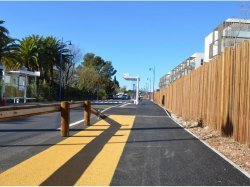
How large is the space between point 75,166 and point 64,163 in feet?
1.31

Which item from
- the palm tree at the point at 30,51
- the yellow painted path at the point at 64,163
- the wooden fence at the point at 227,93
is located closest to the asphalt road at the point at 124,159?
the yellow painted path at the point at 64,163

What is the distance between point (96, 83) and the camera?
99188mm

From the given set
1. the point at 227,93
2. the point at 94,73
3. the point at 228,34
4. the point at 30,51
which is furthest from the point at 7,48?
the point at 94,73

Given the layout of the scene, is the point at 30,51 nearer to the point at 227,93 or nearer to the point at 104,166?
the point at 227,93

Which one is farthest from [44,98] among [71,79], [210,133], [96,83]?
[210,133]

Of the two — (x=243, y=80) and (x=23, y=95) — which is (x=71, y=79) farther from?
(x=243, y=80)

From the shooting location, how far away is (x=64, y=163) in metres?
8.40

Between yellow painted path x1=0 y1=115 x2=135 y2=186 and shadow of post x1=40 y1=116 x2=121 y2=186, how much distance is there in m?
0.07

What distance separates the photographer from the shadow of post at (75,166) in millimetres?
6781

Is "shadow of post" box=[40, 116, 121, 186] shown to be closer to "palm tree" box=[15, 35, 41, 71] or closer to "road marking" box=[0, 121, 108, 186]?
"road marking" box=[0, 121, 108, 186]

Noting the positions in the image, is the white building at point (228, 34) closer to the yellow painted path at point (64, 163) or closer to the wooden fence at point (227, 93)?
the wooden fence at point (227, 93)

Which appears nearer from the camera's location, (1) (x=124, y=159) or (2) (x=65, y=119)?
(1) (x=124, y=159)

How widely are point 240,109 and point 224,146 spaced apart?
104cm

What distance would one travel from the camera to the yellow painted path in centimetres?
688
